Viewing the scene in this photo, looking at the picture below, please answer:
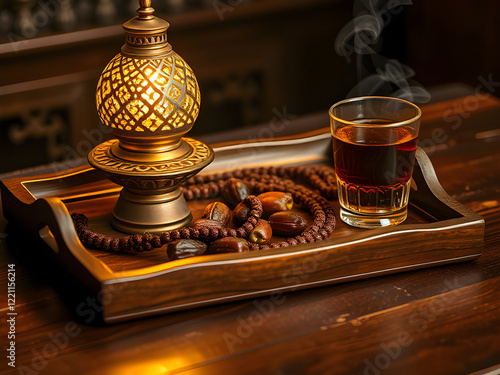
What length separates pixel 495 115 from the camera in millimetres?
1583

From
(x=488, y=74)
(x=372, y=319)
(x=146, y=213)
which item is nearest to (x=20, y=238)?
(x=146, y=213)

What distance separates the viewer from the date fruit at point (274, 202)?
3.60ft

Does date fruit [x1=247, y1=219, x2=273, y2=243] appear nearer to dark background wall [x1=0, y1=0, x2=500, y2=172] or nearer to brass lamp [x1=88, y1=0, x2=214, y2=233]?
brass lamp [x1=88, y1=0, x2=214, y2=233]

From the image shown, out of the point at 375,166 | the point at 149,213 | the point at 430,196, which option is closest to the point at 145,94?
the point at 149,213

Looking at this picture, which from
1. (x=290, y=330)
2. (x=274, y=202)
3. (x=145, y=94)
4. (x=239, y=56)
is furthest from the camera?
(x=239, y=56)

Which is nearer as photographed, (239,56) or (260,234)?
(260,234)

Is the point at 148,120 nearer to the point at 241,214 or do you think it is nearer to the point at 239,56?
the point at 241,214

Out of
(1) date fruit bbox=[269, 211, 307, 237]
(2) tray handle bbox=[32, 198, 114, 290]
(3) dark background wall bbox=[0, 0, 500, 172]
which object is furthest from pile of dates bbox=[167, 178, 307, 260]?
(3) dark background wall bbox=[0, 0, 500, 172]

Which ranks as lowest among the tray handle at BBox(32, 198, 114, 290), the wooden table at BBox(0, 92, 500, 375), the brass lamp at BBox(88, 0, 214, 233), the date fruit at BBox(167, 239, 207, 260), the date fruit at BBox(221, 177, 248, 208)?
the wooden table at BBox(0, 92, 500, 375)

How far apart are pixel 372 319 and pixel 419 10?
2.57 metres

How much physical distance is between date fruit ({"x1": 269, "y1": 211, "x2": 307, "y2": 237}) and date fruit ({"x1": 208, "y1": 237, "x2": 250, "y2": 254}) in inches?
3.4

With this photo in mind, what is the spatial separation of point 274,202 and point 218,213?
9 cm

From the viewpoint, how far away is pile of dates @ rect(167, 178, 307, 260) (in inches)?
37.7

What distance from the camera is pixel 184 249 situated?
956 mm
